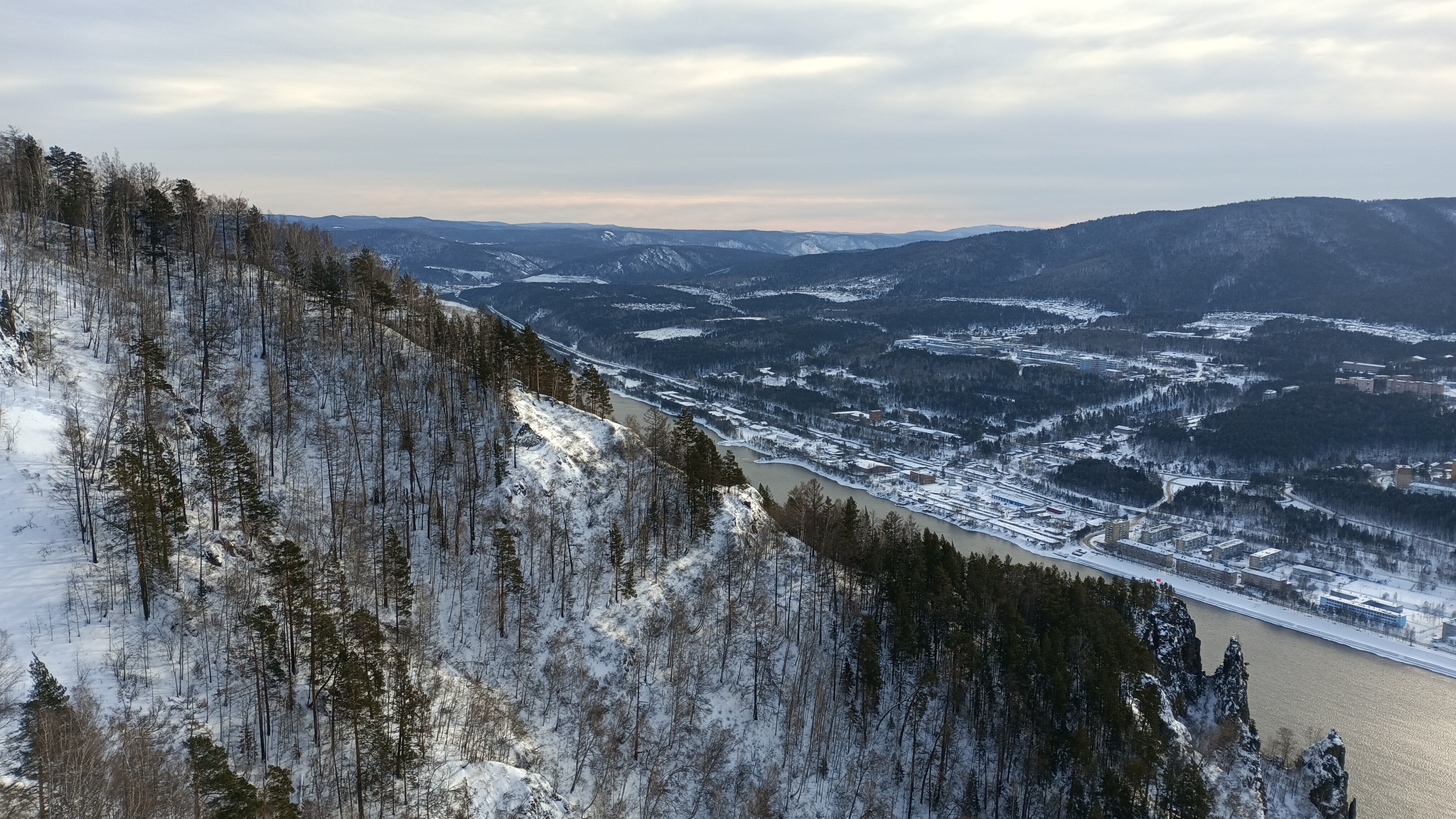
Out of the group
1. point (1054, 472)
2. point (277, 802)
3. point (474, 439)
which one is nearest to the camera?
point (277, 802)

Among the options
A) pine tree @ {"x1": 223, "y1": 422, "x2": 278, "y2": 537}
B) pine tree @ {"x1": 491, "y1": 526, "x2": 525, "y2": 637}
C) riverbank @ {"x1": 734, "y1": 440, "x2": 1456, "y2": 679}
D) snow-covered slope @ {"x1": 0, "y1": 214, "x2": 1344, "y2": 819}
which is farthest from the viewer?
riverbank @ {"x1": 734, "y1": 440, "x2": 1456, "y2": 679}

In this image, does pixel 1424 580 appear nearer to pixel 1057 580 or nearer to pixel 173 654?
pixel 1057 580

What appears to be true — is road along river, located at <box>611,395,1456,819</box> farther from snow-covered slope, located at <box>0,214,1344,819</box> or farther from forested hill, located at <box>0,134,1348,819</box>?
snow-covered slope, located at <box>0,214,1344,819</box>

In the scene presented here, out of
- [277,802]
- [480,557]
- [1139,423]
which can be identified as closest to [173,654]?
[277,802]

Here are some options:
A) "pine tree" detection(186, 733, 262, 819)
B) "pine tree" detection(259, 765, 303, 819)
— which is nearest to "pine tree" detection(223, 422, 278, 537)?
"pine tree" detection(259, 765, 303, 819)

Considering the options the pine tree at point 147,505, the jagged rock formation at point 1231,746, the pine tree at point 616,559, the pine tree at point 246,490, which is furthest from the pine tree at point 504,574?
the jagged rock formation at point 1231,746

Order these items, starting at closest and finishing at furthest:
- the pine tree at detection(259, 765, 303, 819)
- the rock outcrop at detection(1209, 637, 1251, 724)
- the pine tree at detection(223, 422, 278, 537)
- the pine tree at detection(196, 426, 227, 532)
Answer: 1. the pine tree at detection(259, 765, 303, 819)
2. the pine tree at detection(196, 426, 227, 532)
3. the pine tree at detection(223, 422, 278, 537)
4. the rock outcrop at detection(1209, 637, 1251, 724)

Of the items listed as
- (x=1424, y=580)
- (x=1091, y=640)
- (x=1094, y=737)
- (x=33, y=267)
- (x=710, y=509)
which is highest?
(x=33, y=267)

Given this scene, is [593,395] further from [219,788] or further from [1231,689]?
[1231,689]
